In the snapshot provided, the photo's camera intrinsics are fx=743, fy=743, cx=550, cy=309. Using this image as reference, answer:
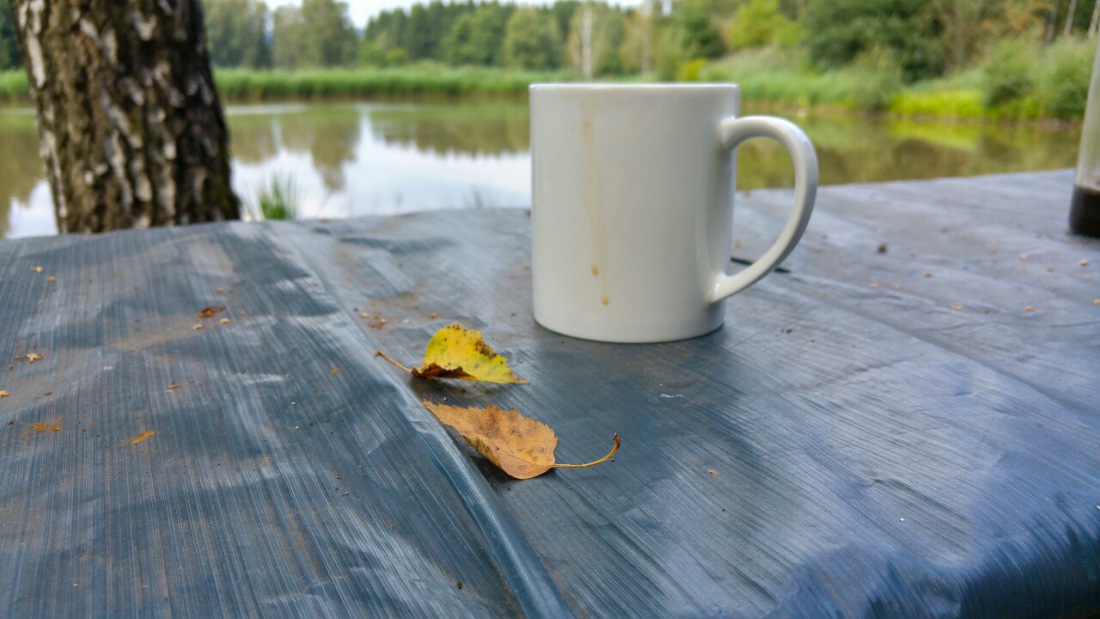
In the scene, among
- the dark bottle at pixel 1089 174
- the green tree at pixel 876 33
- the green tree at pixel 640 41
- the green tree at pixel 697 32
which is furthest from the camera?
the green tree at pixel 640 41

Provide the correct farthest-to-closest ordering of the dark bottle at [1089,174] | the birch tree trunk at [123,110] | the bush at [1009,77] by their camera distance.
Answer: the bush at [1009,77] < the birch tree trunk at [123,110] < the dark bottle at [1089,174]

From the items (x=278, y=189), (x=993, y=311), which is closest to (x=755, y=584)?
(x=993, y=311)

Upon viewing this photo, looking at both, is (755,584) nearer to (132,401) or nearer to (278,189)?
(132,401)

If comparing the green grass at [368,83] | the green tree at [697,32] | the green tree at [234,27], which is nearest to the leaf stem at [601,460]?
the green tree at [234,27]

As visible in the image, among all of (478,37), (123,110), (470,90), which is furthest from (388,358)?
(478,37)

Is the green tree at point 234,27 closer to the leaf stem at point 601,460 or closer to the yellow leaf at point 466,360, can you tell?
the yellow leaf at point 466,360

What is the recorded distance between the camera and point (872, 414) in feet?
1.20

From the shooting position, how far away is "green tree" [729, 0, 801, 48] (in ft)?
40.8

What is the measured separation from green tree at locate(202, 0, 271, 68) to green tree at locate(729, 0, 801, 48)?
10.7 meters

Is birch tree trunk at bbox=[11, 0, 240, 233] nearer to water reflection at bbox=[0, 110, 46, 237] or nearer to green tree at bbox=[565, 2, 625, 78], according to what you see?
water reflection at bbox=[0, 110, 46, 237]

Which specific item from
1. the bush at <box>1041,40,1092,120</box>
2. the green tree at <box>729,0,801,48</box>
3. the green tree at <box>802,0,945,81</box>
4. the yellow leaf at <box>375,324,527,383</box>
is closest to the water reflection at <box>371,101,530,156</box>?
the yellow leaf at <box>375,324,527,383</box>

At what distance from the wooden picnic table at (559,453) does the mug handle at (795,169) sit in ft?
0.18

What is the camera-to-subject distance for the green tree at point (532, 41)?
12367 mm

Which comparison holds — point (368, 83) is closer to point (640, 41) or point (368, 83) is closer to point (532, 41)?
point (532, 41)
